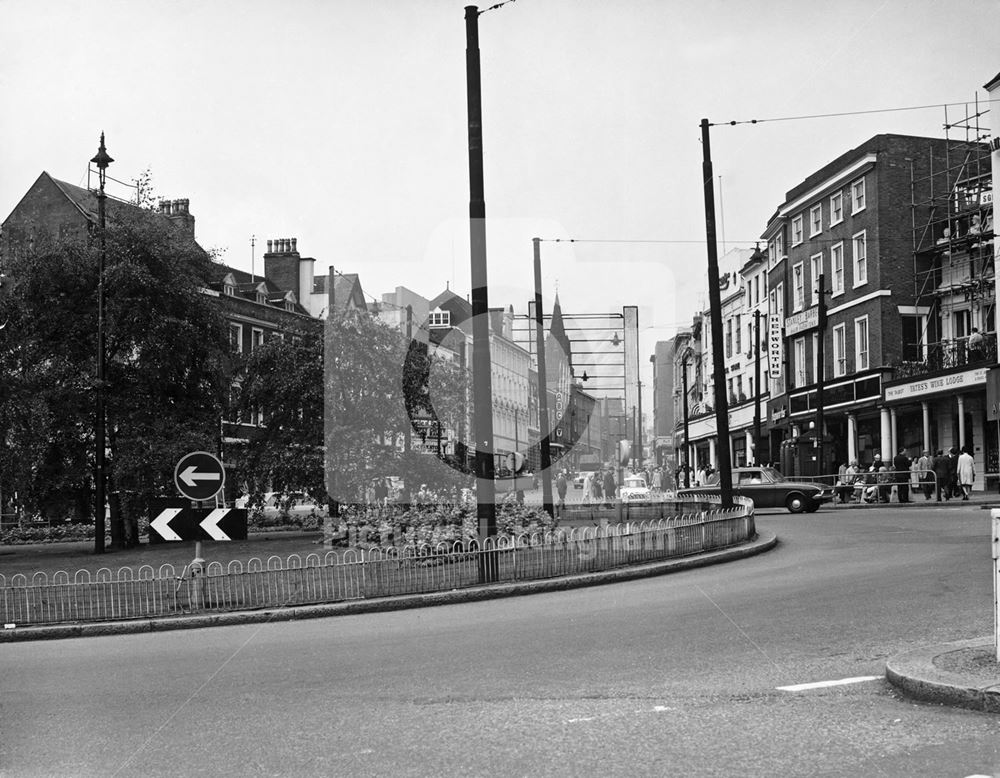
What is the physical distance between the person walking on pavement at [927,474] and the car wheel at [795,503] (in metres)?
6.19

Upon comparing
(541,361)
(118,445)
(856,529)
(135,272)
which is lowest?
(856,529)

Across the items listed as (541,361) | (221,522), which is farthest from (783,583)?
(541,361)

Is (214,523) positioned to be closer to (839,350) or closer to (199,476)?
(199,476)

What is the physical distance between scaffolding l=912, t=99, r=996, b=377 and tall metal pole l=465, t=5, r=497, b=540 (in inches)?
1156

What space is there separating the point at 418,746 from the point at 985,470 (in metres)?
38.9

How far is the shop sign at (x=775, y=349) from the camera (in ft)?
187

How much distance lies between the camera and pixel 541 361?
29984 mm

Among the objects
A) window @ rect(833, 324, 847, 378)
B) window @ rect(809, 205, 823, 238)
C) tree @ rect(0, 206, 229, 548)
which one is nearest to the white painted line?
tree @ rect(0, 206, 229, 548)

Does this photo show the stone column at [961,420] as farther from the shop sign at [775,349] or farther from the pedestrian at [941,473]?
the shop sign at [775,349]

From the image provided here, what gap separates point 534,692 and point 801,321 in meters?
50.6

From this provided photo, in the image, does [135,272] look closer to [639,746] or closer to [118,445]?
[118,445]

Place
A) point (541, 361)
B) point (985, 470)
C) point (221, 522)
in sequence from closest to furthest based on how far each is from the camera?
point (221, 522)
point (541, 361)
point (985, 470)

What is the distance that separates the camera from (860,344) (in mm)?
49531

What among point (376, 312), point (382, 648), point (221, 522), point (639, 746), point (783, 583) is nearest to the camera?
point (639, 746)
